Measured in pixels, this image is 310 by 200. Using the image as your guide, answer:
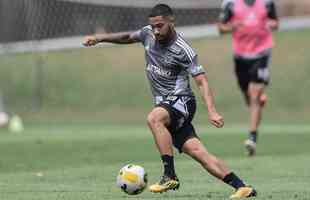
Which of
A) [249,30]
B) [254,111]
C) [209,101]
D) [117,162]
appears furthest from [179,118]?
[249,30]

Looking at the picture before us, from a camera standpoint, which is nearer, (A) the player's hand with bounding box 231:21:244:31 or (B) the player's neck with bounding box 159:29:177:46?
(B) the player's neck with bounding box 159:29:177:46

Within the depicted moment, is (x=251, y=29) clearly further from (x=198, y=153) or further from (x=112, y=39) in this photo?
(x=198, y=153)

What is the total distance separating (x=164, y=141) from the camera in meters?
10.7

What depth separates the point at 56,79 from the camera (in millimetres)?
31891

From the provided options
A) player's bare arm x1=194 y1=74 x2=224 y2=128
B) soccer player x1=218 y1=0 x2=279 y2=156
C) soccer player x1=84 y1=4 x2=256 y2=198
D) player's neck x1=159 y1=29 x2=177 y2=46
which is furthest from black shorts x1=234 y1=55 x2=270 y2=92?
player's bare arm x1=194 y1=74 x2=224 y2=128

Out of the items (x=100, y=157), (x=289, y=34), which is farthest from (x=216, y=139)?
(x=289, y=34)

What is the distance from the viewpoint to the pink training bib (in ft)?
60.1

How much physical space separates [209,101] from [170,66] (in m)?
0.78

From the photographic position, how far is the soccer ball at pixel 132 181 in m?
10.4

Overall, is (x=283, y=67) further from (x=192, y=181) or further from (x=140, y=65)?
(x=192, y=181)

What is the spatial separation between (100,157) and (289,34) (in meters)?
18.3

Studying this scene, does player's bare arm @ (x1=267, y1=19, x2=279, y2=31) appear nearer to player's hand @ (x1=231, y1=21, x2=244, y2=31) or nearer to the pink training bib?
the pink training bib

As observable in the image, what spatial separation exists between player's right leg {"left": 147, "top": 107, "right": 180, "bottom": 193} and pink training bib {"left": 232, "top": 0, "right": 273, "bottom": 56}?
7.74 meters

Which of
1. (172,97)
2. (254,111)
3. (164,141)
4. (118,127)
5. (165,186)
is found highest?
(118,127)
